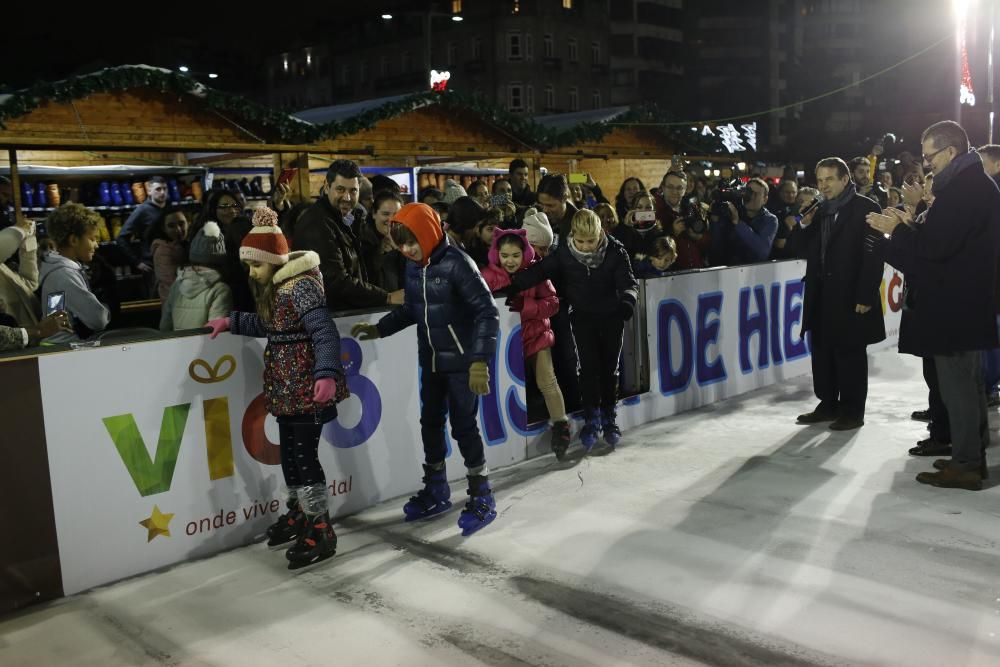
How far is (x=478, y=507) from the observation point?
526cm

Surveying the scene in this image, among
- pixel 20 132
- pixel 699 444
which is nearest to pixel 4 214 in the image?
pixel 20 132

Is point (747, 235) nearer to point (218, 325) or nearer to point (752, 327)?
point (752, 327)

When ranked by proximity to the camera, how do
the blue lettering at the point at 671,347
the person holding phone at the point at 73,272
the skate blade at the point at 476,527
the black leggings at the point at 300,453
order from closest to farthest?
the black leggings at the point at 300,453, the skate blade at the point at 476,527, the person holding phone at the point at 73,272, the blue lettering at the point at 671,347

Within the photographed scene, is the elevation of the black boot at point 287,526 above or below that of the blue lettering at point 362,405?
below

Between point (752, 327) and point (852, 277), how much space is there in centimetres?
184

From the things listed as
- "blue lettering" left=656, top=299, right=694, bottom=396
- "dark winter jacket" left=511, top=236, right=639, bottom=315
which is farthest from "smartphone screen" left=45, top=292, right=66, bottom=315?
"blue lettering" left=656, top=299, right=694, bottom=396

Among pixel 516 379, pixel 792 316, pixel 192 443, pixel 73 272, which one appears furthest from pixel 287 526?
pixel 792 316

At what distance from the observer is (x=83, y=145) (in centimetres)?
1086

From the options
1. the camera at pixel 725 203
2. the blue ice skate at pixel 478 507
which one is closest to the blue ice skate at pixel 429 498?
the blue ice skate at pixel 478 507

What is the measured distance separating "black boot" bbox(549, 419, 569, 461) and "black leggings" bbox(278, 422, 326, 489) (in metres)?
2.18

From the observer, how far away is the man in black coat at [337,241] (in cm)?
555

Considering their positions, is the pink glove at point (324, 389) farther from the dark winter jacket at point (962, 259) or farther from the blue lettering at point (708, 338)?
the blue lettering at point (708, 338)

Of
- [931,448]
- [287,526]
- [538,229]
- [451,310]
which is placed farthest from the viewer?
[538,229]

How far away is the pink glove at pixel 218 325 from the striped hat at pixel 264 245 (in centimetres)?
41
